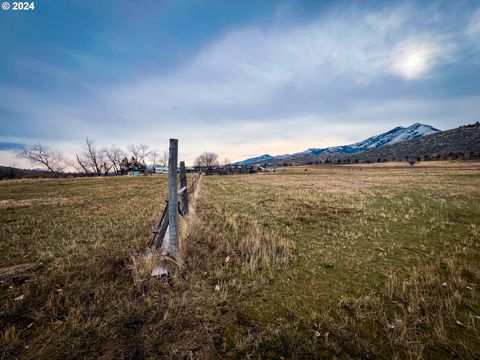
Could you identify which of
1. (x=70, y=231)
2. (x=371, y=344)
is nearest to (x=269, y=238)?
(x=371, y=344)

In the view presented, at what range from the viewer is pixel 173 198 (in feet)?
14.9

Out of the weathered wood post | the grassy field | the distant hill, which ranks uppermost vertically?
the distant hill

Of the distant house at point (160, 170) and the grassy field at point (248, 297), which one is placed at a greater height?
the distant house at point (160, 170)

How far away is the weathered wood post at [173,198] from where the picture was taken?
4.46 meters

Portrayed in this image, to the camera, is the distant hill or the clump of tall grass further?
the distant hill

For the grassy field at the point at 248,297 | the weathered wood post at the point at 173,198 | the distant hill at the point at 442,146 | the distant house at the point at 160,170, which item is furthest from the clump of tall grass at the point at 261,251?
the distant hill at the point at 442,146

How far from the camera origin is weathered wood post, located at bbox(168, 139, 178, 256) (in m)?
4.46

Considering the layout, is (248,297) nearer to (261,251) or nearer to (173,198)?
(261,251)

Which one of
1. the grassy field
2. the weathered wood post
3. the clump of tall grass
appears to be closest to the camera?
the grassy field

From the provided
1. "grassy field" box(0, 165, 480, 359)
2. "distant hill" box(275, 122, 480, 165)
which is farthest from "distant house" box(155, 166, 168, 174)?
"distant hill" box(275, 122, 480, 165)

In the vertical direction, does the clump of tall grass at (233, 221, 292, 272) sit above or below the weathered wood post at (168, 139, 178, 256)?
below

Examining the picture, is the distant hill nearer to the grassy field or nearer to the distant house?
the distant house

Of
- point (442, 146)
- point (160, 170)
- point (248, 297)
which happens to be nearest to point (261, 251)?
point (248, 297)

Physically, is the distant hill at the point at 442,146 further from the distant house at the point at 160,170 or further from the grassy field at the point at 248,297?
the grassy field at the point at 248,297
